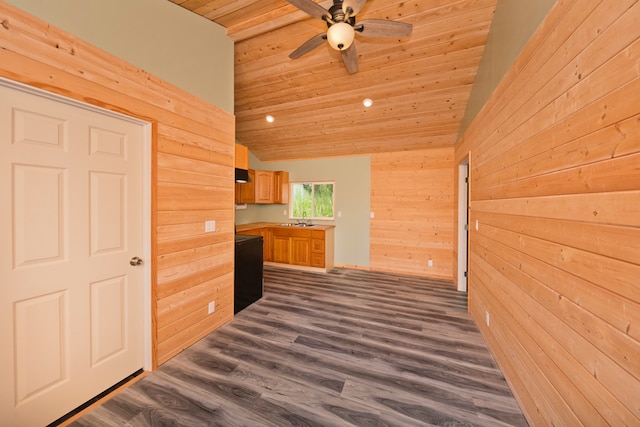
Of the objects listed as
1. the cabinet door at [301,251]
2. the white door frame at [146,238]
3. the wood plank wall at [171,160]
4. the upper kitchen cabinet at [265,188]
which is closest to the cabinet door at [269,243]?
the cabinet door at [301,251]

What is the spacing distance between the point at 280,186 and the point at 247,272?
2.89m

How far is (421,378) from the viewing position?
74.7 inches

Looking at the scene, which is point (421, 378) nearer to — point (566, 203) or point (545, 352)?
point (545, 352)

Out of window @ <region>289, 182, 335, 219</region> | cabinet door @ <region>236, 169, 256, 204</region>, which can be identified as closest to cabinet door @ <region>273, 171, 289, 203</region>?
window @ <region>289, 182, 335, 219</region>

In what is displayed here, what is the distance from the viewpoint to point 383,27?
2.03 m

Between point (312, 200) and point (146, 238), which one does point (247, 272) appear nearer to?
point (146, 238)

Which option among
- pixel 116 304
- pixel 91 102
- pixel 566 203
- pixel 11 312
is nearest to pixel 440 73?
pixel 566 203

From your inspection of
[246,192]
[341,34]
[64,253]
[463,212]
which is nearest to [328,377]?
[64,253]

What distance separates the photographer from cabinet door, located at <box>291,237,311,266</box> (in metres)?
5.07

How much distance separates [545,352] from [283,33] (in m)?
3.87

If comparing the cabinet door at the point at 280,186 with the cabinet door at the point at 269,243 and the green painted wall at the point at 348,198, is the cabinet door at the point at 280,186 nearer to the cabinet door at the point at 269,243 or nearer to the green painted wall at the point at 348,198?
the green painted wall at the point at 348,198

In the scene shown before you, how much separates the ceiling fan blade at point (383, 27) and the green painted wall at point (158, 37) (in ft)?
5.12

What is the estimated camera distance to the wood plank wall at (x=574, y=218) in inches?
32.5

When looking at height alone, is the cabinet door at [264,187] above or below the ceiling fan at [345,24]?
below
